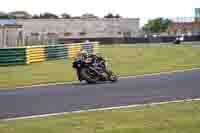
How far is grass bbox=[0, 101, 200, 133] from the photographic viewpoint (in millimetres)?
9664

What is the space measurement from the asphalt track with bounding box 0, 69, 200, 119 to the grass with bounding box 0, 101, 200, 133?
4.16 ft

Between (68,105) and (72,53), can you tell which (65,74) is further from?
(72,53)

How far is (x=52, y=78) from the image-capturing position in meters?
23.1

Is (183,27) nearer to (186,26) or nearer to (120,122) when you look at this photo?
(186,26)

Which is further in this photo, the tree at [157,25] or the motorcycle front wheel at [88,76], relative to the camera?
the tree at [157,25]

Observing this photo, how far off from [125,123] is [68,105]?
3405 millimetres

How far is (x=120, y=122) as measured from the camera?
10484 mm

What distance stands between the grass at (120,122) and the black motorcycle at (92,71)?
7637 millimetres

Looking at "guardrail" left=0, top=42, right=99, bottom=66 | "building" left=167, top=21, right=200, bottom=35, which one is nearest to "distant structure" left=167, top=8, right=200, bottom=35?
"building" left=167, top=21, right=200, bottom=35

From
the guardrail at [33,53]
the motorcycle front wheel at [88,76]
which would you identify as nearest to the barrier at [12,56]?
the guardrail at [33,53]

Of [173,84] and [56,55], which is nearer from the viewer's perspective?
[173,84]

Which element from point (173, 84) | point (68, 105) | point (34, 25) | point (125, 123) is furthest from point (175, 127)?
point (34, 25)

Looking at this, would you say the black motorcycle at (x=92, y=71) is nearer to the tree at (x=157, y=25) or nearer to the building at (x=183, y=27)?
the building at (x=183, y=27)

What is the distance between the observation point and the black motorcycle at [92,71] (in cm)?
Answer: 2006
